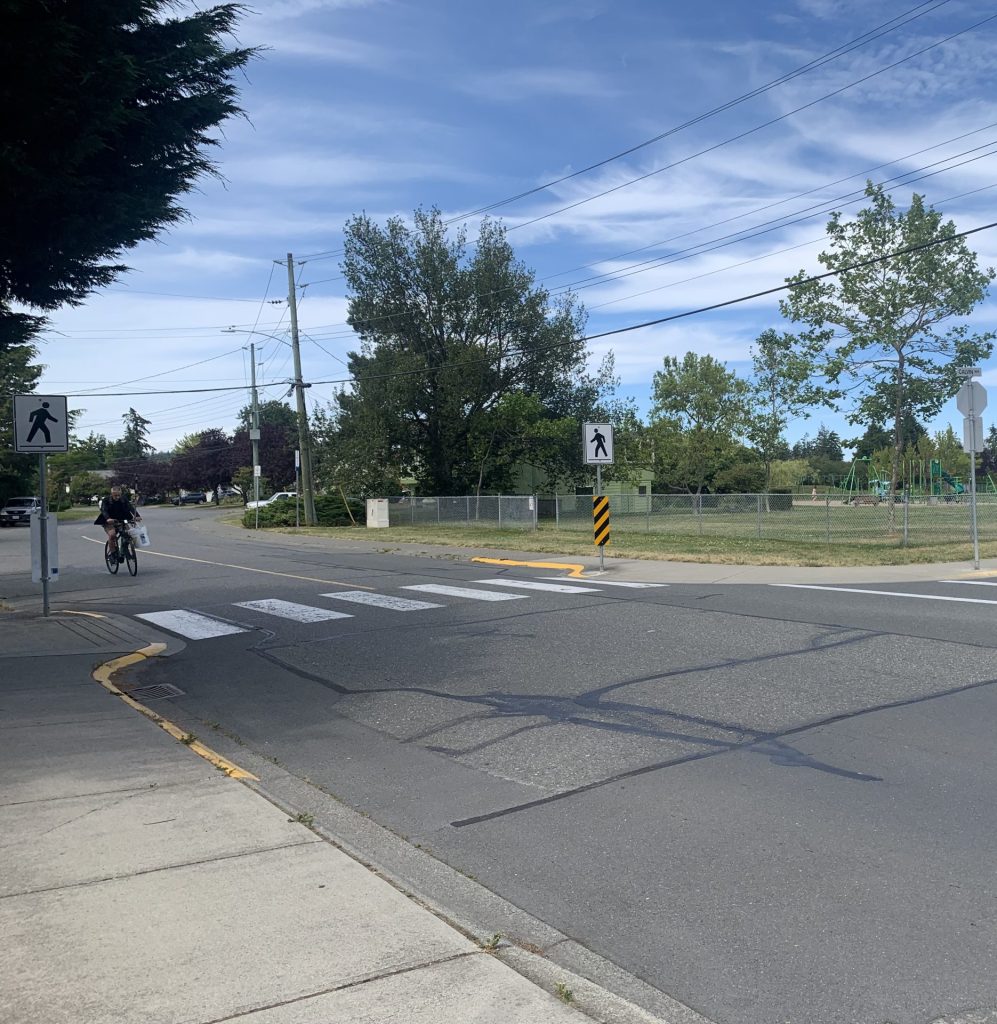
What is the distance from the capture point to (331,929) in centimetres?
383

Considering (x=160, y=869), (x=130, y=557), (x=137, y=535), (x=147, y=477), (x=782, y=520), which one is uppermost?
(x=147, y=477)

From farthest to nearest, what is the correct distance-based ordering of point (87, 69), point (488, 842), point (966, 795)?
point (87, 69)
point (966, 795)
point (488, 842)

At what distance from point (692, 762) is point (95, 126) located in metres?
7.92

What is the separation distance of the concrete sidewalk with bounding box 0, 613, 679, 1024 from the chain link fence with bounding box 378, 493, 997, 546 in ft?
66.3

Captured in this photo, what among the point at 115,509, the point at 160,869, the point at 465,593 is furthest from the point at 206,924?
the point at 115,509

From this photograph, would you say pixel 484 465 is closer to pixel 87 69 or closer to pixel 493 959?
pixel 87 69

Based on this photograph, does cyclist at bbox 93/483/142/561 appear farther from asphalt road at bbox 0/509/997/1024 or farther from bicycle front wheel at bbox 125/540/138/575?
asphalt road at bbox 0/509/997/1024

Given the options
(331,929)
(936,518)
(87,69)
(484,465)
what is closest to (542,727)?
(331,929)

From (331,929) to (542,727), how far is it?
11.5ft

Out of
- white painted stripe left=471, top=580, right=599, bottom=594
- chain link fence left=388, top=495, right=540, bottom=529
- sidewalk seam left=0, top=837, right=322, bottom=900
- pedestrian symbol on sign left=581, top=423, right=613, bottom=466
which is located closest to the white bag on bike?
white painted stripe left=471, top=580, right=599, bottom=594

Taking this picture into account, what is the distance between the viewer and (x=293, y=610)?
543 inches

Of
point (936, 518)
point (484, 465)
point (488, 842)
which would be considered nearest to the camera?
point (488, 842)

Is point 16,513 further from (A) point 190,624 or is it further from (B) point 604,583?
(B) point 604,583

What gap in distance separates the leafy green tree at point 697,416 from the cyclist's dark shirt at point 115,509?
133 ft
